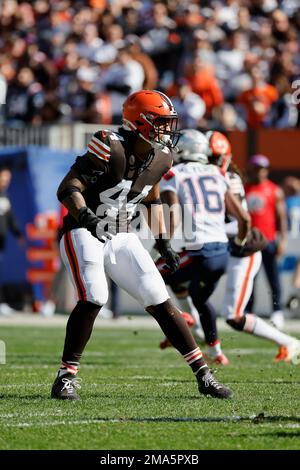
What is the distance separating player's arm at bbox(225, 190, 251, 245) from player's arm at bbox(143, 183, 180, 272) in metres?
1.96

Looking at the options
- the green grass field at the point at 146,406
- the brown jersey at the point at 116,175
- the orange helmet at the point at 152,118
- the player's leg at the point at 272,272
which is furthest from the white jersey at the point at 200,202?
the player's leg at the point at 272,272

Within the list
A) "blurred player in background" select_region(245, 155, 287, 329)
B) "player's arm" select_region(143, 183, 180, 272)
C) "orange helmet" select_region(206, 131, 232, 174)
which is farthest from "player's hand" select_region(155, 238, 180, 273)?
"blurred player in background" select_region(245, 155, 287, 329)

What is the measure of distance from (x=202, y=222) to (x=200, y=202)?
15 cm

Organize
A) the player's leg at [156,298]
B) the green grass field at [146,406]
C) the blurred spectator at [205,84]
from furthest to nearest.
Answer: the blurred spectator at [205,84], the player's leg at [156,298], the green grass field at [146,406]

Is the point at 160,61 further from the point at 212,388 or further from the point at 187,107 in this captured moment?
the point at 212,388

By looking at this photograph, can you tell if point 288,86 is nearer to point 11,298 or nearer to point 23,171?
point 23,171

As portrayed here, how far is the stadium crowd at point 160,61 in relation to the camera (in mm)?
14289

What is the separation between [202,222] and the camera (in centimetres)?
801

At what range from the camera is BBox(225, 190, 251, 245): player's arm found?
311 inches

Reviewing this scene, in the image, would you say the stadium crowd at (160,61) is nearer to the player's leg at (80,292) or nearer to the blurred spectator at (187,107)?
the blurred spectator at (187,107)

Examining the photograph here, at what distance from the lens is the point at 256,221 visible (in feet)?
40.6

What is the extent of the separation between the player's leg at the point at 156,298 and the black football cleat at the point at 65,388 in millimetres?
547
